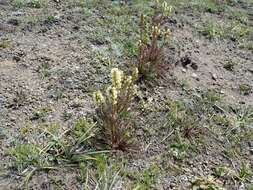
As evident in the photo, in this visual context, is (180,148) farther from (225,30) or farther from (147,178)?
(225,30)

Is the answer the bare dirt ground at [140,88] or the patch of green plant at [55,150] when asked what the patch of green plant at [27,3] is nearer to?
the bare dirt ground at [140,88]

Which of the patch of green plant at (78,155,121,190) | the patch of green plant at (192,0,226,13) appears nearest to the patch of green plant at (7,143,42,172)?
the patch of green plant at (78,155,121,190)

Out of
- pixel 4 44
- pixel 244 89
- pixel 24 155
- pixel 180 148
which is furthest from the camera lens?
pixel 244 89

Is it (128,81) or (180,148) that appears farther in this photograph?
(180,148)

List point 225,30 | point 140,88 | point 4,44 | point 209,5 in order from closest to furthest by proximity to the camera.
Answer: point 140,88
point 4,44
point 225,30
point 209,5

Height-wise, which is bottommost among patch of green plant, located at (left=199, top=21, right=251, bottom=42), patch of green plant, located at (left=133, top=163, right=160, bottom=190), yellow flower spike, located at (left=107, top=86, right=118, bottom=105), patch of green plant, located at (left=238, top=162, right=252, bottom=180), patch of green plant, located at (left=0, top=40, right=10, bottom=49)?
patch of green plant, located at (left=238, top=162, right=252, bottom=180)

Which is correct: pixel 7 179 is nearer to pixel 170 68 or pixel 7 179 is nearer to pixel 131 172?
pixel 131 172

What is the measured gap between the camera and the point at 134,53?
445 cm

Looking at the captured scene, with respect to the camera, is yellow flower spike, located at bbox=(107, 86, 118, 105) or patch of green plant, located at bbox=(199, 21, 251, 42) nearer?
yellow flower spike, located at bbox=(107, 86, 118, 105)

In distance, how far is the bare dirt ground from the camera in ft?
10.6

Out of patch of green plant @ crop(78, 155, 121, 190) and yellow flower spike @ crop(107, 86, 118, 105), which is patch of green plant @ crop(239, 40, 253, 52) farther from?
patch of green plant @ crop(78, 155, 121, 190)

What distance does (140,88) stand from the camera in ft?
13.1

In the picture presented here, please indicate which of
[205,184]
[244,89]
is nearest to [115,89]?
[205,184]

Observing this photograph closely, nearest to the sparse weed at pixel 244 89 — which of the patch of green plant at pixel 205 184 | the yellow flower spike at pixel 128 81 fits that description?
the patch of green plant at pixel 205 184
